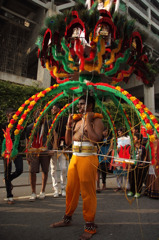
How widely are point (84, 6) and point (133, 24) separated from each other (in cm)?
81

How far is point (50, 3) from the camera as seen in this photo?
16.2 metres

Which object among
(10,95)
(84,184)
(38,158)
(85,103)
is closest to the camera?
(84,184)

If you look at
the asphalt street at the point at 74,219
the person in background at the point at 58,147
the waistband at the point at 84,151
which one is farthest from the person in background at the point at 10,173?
the waistband at the point at 84,151

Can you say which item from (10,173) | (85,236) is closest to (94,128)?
(85,236)

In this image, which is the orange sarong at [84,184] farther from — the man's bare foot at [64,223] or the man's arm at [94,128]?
the man's arm at [94,128]

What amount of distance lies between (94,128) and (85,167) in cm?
50

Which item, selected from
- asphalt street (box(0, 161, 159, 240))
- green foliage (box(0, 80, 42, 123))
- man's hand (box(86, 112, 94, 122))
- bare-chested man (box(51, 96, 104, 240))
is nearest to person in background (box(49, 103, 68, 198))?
asphalt street (box(0, 161, 159, 240))

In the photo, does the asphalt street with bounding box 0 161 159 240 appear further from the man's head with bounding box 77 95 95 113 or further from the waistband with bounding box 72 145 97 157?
the man's head with bounding box 77 95 95 113

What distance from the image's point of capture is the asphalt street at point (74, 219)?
2.27 meters

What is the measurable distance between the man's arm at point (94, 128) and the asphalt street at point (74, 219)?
894 millimetres

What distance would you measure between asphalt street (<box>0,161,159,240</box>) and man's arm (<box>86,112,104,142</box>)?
2.93 ft

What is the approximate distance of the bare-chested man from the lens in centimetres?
228

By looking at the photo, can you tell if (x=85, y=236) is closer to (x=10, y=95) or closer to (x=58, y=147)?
(x=58, y=147)

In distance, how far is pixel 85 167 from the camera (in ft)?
7.62
